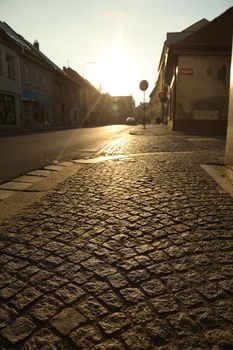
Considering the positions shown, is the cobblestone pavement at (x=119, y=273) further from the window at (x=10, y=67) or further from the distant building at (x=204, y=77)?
the window at (x=10, y=67)

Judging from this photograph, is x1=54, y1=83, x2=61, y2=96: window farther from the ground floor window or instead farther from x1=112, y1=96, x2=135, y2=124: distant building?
x1=112, y1=96, x2=135, y2=124: distant building

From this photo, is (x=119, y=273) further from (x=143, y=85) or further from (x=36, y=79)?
(x=36, y=79)

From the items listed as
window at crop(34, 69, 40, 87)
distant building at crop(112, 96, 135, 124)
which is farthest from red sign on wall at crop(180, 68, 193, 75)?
distant building at crop(112, 96, 135, 124)

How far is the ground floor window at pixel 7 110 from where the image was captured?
23.1 metres

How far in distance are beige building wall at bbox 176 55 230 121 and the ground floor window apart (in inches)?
537

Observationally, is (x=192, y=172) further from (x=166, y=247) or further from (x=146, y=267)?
(x=146, y=267)

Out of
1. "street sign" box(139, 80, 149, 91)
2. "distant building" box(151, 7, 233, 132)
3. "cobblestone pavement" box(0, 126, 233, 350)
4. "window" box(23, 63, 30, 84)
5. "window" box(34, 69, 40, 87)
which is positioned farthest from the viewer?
"window" box(34, 69, 40, 87)

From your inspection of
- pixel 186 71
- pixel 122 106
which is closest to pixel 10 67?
pixel 186 71

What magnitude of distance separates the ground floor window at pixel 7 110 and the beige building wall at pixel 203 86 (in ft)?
44.8

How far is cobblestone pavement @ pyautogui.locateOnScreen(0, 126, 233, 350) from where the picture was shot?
157cm

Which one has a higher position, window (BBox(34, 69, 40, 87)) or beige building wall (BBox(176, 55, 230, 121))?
window (BBox(34, 69, 40, 87))

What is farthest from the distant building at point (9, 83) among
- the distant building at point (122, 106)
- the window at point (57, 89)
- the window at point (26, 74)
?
the distant building at point (122, 106)

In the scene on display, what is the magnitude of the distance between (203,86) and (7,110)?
1543cm

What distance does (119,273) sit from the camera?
2146 mm
